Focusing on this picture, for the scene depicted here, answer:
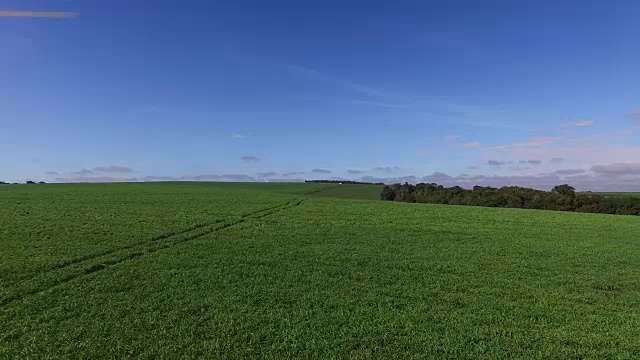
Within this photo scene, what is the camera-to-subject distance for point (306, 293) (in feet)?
37.4

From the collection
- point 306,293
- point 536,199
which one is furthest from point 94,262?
point 536,199

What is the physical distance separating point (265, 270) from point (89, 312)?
5.24 m

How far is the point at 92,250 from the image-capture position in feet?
53.1

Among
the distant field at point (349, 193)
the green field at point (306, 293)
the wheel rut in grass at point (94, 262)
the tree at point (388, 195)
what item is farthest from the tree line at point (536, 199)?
the wheel rut in grass at point (94, 262)

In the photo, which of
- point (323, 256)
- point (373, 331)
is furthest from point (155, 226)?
point (373, 331)

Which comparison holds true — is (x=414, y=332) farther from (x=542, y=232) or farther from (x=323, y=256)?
(x=542, y=232)

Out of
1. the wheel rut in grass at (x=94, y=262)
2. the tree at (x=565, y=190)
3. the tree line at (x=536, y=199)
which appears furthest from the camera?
the tree at (x=565, y=190)

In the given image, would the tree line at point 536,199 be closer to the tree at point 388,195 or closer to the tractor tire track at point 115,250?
the tree at point 388,195

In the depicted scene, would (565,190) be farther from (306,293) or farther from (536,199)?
(306,293)

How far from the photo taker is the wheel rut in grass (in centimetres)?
1127

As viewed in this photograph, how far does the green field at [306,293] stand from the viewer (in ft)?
26.9

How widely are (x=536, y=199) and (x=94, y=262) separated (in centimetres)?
6855

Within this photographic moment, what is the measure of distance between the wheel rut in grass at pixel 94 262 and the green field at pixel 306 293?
2.6 inches

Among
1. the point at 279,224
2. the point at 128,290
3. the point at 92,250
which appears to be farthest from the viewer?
the point at 279,224
